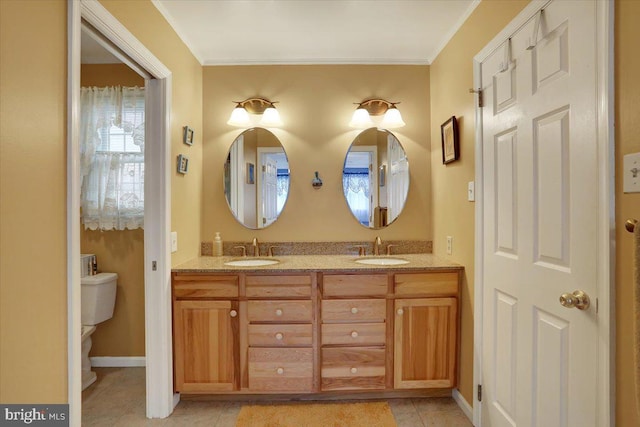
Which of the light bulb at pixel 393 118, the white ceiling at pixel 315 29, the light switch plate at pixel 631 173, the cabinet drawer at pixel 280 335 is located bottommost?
the cabinet drawer at pixel 280 335

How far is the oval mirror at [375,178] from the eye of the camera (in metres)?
2.70

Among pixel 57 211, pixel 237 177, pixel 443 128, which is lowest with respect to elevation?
pixel 57 211

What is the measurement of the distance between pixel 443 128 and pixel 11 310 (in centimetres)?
243

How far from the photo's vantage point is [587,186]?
1.14 meters

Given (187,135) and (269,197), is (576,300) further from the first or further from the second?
(187,135)

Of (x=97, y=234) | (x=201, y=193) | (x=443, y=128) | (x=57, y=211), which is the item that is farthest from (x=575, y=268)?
(x=97, y=234)

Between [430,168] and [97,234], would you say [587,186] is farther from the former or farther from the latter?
[97,234]

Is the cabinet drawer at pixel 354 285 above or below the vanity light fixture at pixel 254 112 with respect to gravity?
below

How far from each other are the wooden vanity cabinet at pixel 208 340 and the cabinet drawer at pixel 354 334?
0.58 m

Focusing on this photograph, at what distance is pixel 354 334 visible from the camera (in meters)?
2.13

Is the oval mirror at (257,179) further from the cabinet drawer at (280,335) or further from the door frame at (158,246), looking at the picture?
the cabinet drawer at (280,335)

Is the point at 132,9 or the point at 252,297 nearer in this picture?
the point at 132,9

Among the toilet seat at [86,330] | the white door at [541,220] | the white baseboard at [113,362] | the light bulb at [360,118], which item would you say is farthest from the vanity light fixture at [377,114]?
the white baseboard at [113,362]

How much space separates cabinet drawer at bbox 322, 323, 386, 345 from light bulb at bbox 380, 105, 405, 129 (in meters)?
1.51
